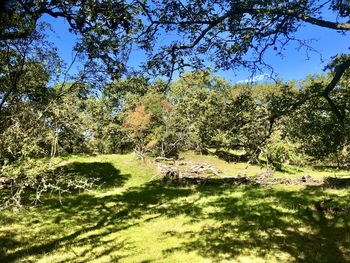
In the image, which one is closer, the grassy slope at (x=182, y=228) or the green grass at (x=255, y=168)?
the grassy slope at (x=182, y=228)

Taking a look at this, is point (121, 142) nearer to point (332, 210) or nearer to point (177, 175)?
point (177, 175)

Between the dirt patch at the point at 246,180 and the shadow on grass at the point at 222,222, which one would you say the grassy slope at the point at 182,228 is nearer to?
the shadow on grass at the point at 222,222

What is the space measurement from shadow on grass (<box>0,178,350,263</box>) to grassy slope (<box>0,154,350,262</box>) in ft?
0.12

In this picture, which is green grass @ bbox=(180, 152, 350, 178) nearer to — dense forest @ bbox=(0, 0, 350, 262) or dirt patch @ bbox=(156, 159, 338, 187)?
dirt patch @ bbox=(156, 159, 338, 187)

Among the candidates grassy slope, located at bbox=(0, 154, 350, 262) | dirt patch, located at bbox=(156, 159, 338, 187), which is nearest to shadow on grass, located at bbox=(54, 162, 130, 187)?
grassy slope, located at bbox=(0, 154, 350, 262)

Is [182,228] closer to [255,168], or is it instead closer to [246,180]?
[246,180]

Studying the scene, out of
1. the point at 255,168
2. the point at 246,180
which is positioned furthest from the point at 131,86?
the point at 255,168

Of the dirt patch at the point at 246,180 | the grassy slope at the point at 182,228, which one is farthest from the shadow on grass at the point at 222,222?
the dirt patch at the point at 246,180

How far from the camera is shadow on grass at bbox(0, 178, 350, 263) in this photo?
12.9 metres

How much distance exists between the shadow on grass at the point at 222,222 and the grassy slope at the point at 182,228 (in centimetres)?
4

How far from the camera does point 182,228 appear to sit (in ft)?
52.2

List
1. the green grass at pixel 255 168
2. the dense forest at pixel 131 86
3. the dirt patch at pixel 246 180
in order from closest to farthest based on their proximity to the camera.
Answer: the dense forest at pixel 131 86 → the dirt patch at pixel 246 180 → the green grass at pixel 255 168

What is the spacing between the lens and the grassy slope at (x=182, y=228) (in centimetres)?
1254

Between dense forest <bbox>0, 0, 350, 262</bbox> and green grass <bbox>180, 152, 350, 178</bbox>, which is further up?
dense forest <bbox>0, 0, 350, 262</bbox>
